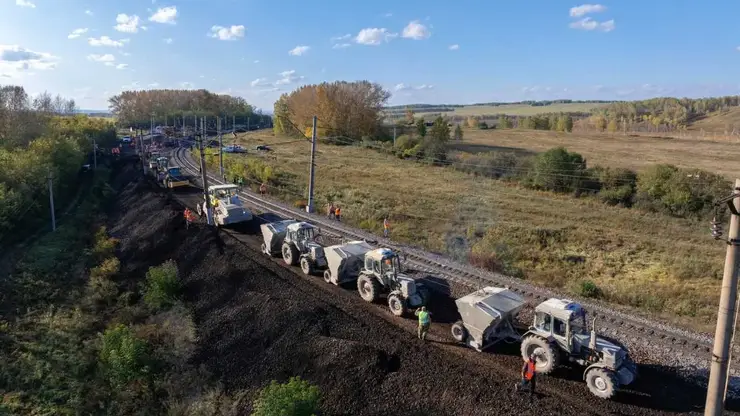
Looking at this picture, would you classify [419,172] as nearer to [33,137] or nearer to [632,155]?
[632,155]

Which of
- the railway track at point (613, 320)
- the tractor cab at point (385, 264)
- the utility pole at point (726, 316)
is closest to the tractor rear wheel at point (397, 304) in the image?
the tractor cab at point (385, 264)

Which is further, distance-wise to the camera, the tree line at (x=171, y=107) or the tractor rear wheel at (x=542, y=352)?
the tree line at (x=171, y=107)

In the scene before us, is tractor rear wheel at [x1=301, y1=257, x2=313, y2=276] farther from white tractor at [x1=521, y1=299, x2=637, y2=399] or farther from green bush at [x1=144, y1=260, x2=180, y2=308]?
white tractor at [x1=521, y1=299, x2=637, y2=399]

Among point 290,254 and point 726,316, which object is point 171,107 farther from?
point 726,316

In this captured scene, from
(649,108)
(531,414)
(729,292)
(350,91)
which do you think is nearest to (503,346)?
(531,414)

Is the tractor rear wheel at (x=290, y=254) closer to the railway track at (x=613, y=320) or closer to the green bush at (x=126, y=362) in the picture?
the railway track at (x=613, y=320)

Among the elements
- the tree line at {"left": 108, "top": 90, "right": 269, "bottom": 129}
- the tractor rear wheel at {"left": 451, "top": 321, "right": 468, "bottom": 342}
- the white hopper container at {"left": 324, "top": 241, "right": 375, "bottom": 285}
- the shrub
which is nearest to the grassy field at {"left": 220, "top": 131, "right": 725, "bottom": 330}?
the shrub

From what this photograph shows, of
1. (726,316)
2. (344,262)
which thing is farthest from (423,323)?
(726,316)
